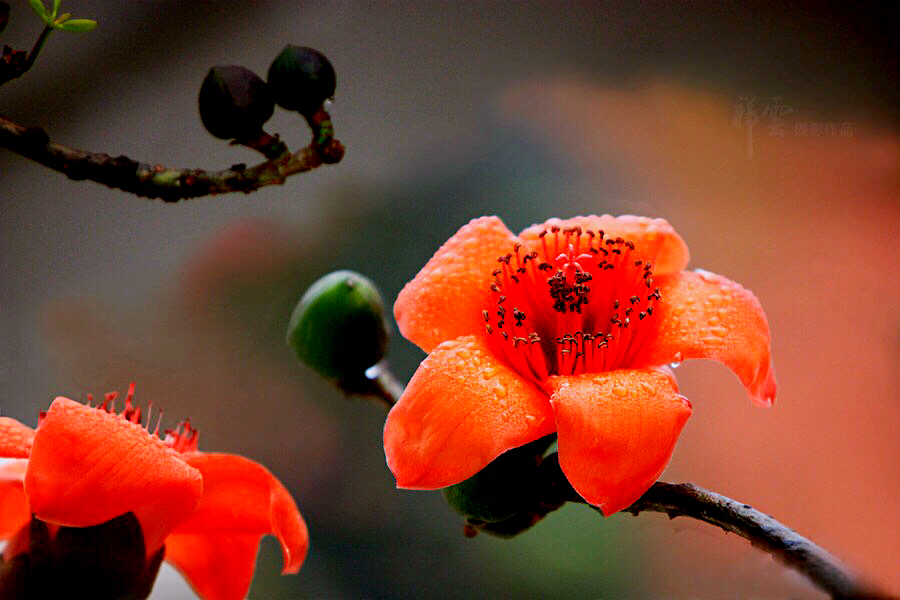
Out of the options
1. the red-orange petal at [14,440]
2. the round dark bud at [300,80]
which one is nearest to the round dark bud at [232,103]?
the round dark bud at [300,80]

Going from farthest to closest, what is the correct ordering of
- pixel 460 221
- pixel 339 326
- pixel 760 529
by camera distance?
pixel 460 221 < pixel 339 326 < pixel 760 529

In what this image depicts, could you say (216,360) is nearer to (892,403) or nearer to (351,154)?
(351,154)

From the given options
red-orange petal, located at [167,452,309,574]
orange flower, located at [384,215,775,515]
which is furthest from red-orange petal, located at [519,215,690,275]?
red-orange petal, located at [167,452,309,574]

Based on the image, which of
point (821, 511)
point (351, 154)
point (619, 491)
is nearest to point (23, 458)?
point (619, 491)

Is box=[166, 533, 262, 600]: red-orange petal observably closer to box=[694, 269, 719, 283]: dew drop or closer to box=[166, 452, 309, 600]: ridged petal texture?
box=[166, 452, 309, 600]: ridged petal texture

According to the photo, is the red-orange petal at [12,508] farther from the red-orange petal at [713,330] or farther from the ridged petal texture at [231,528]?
the red-orange petal at [713,330]

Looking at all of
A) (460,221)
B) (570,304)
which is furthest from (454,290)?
(460,221)

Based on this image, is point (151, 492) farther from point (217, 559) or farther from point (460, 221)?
point (460, 221)
